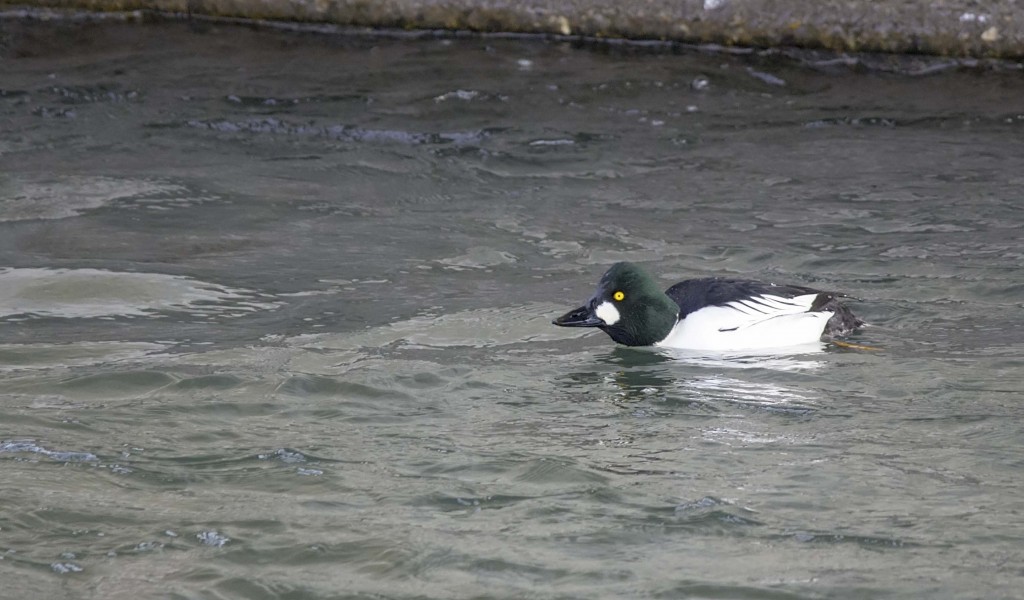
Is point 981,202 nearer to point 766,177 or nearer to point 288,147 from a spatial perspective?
point 766,177

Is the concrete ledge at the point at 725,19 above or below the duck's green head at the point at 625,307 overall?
above

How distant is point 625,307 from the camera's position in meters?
6.60

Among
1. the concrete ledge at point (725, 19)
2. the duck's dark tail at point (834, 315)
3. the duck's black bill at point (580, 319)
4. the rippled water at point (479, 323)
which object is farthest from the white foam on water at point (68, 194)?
the duck's dark tail at point (834, 315)

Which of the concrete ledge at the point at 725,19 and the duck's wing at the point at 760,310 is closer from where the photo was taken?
the duck's wing at the point at 760,310

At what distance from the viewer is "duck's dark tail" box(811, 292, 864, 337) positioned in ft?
21.7

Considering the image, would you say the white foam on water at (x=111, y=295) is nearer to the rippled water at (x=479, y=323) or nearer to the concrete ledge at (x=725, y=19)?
the rippled water at (x=479, y=323)

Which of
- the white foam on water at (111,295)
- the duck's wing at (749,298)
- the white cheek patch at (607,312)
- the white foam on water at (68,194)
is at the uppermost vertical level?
the duck's wing at (749,298)

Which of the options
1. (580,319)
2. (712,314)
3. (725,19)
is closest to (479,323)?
(580,319)

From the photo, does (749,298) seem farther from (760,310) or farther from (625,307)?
(625,307)

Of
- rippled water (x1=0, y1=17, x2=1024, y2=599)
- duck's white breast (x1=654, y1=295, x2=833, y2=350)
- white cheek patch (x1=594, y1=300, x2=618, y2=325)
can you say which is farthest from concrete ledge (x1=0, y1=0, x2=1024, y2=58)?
white cheek patch (x1=594, y1=300, x2=618, y2=325)

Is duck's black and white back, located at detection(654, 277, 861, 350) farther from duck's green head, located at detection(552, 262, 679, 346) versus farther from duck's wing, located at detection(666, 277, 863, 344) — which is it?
duck's green head, located at detection(552, 262, 679, 346)

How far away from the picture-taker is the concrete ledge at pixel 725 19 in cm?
1152

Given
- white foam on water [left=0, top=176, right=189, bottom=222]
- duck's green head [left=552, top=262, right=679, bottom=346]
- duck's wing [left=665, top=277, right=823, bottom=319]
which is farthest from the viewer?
white foam on water [left=0, top=176, right=189, bottom=222]

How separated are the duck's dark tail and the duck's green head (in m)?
0.71
